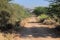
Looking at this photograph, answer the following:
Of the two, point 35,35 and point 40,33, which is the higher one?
point 35,35

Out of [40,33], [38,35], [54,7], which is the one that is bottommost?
[40,33]

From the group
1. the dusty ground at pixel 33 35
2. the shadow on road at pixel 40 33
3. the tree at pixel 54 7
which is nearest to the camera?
the dusty ground at pixel 33 35

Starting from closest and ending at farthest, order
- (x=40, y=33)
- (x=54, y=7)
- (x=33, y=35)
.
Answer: (x=33, y=35)
(x=40, y=33)
(x=54, y=7)

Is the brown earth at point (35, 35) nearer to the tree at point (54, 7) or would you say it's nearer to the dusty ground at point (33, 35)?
the dusty ground at point (33, 35)

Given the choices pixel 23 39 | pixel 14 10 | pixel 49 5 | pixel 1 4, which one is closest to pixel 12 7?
pixel 14 10

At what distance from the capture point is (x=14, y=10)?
2645cm

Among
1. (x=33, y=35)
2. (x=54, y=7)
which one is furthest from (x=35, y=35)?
(x=54, y=7)

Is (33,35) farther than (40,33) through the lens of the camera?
No

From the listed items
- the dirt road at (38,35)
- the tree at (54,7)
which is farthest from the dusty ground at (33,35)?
the tree at (54,7)

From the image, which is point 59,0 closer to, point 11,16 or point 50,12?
point 50,12

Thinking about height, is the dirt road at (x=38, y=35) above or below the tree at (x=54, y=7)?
below

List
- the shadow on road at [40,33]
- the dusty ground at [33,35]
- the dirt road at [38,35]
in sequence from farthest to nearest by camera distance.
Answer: the shadow on road at [40,33] < the dirt road at [38,35] < the dusty ground at [33,35]

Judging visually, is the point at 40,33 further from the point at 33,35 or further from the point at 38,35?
the point at 33,35

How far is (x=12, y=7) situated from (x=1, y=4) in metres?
2.16
